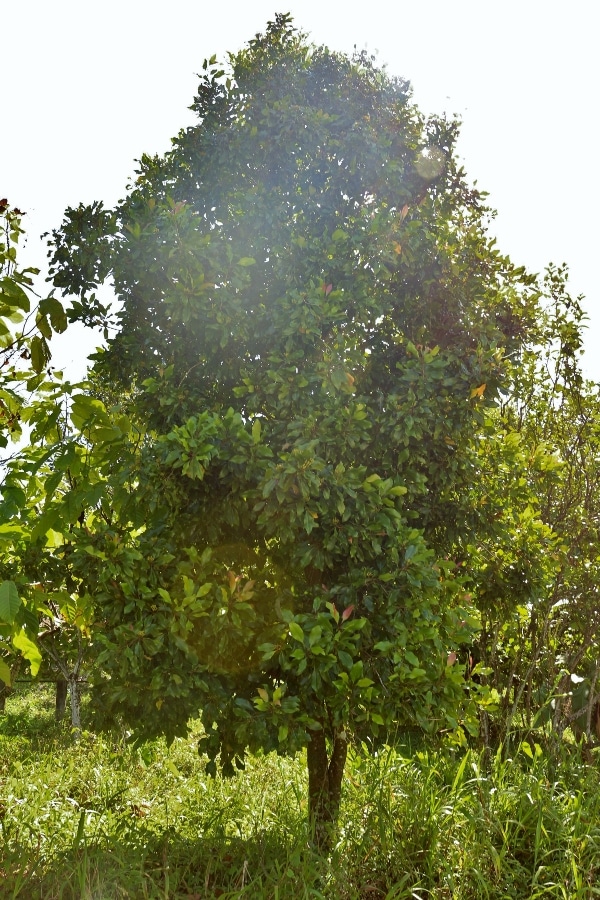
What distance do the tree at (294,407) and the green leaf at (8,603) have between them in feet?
5.54

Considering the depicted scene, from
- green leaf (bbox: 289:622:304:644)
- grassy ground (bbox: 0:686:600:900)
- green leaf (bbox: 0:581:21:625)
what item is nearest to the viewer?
green leaf (bbox: 0:581:21:625)

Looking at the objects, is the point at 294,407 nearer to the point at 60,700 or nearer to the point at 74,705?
the point at 74,705

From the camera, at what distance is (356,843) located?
200 inches

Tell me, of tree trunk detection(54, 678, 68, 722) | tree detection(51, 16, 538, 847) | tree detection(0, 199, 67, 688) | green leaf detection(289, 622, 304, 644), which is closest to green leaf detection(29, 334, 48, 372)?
tree detection(0, 199, 67, 688)

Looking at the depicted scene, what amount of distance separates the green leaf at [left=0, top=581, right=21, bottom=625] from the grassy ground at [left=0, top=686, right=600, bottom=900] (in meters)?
2.81

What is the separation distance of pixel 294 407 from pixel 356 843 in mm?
3294

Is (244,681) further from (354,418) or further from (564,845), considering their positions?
(564,845)

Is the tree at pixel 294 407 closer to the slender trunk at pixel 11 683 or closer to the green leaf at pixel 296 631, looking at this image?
the green leaf at pixel 296 631

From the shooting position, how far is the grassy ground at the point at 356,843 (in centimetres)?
454

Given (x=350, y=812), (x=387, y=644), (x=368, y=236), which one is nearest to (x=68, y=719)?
(x=350, y=812)

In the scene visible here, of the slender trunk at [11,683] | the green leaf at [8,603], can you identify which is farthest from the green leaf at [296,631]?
the green leaf at [8,603]

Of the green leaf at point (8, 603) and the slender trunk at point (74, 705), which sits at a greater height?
the slender trunk at point (74, 705)

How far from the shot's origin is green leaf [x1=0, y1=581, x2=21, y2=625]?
233 cm

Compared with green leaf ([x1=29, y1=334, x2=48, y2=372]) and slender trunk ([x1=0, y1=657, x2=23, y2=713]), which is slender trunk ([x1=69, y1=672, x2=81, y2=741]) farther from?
green leaf ([x1=29, y1=334, x2=48, y2=372])
